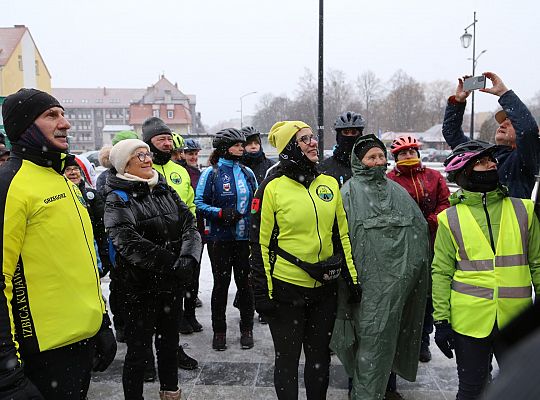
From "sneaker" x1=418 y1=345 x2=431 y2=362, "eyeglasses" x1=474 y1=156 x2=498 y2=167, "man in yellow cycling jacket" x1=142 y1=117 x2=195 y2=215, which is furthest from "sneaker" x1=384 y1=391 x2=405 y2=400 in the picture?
"man in yellow cycling jacket" x1=142 y1=117 x2=195 y2=215

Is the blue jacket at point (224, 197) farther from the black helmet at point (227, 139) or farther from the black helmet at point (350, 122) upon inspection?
the black helmet at point (350, 122)

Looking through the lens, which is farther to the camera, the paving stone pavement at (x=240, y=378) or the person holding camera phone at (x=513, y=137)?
the paving stone pavement at (x=240, y=378)

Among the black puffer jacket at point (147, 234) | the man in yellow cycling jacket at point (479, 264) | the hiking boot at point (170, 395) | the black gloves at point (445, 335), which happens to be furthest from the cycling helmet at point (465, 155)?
the hiking boot at point (170, 395)

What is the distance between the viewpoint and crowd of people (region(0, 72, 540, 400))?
7.29 ft

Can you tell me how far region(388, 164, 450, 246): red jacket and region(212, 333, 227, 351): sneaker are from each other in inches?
89.2

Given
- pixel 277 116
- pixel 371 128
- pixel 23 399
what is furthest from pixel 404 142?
pixel 371 128

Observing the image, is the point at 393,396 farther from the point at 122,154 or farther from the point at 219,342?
the point at 122,154

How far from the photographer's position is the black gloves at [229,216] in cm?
469

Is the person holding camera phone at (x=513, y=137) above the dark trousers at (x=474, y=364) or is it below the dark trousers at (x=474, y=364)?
above

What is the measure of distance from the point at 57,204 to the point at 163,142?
2.41 metres

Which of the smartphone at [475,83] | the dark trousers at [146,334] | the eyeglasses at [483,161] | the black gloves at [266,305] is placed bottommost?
the dark trousers at [146,334]

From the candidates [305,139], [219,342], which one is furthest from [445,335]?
[219,342]

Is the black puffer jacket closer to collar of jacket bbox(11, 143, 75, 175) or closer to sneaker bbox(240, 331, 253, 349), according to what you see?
collar of jacket bbox(11, 143, 75, 175)

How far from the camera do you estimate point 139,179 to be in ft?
10.7
